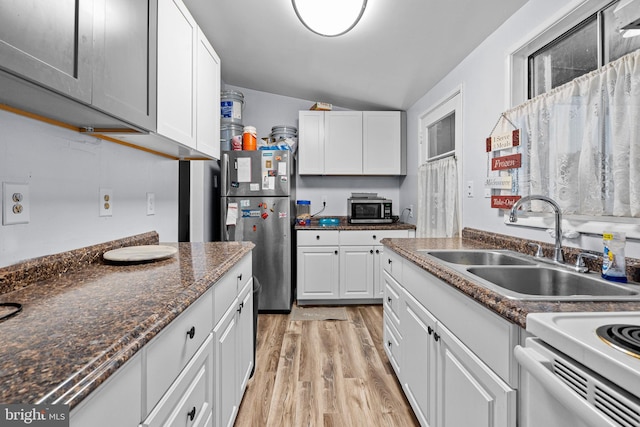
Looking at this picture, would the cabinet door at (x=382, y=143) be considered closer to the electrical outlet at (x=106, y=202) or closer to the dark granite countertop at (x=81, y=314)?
the dark granite countertop at (x=81, y=314)

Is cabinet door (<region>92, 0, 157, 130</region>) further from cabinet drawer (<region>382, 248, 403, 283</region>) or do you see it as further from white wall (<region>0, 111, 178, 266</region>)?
cabinet drawer (<region>382, 248, 403, 283</region>)

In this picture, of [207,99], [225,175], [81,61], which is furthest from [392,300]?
[225,175]

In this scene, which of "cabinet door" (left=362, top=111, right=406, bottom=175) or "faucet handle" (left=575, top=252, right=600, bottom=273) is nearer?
"faucet handle" (left=575, top=252, right=600, bottom=273)

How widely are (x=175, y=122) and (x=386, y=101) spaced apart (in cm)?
258

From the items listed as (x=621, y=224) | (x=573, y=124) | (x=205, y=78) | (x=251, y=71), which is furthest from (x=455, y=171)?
(x=251, y=71)

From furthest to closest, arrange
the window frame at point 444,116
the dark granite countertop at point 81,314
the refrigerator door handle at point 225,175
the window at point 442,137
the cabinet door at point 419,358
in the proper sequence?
the refrigerator door handle at point 225,175
the window at point 442,137
the window frame at point 444,116
the cabinet door at point 419,358
the dark granite countertop at point 81,314

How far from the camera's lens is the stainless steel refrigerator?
307 centimetres

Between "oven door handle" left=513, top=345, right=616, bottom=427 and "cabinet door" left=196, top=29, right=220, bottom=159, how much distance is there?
5.67 feet

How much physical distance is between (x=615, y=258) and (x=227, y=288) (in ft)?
4.86

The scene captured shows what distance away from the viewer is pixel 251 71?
329 centimetres

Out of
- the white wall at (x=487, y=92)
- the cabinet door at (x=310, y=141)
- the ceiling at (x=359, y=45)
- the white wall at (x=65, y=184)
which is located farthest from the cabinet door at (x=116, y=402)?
the cabinet door at (x=310, y=141)

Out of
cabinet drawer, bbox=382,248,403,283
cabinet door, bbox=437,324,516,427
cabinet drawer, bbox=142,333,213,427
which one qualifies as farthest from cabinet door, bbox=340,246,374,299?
cabinet drawer, bbox=142,333,213,427

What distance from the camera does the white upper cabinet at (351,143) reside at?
354 cm

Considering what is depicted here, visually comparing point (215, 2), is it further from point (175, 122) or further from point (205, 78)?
point (175, 122)
